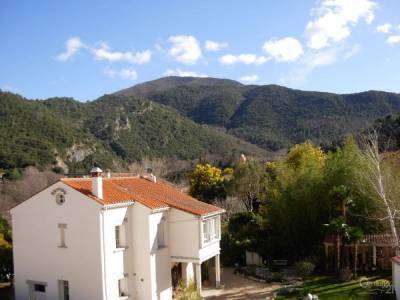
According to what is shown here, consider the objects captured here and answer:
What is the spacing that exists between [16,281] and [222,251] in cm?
1526

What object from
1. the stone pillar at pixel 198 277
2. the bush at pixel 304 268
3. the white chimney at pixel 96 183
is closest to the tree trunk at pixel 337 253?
the bush at pixel 304 268

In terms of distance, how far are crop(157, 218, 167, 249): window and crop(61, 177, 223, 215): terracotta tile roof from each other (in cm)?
101

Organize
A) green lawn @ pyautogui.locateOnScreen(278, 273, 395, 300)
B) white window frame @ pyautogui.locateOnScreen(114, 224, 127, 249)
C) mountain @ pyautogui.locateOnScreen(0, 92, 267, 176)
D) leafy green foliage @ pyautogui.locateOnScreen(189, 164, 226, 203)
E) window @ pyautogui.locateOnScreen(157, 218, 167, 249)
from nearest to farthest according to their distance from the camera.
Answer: white window frame @ pyautogui.locateOnScreen(114, 224, 127, 249) < green lawn @ pyautogui.locateOnScreen(278, 273, 395, 300) < window @ pyautogui.locateOnScreen(157, 218, 167, 249) < leafy green foliage @ pyautogui.locateOnScreen(189, 164, 226, 203) < mountain @ pyautogui.locateOnScreen(0, 92, 267, 176)

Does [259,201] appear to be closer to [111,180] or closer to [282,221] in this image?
[282,221]

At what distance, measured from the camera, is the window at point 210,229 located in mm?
26391

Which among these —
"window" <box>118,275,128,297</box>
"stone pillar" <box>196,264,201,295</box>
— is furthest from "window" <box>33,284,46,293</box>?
"stone pillar" <box>196,264,201,295</box>

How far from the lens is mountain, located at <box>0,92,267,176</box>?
2594 inches

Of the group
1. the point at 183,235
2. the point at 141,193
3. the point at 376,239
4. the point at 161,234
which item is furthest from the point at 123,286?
the point at 376,239

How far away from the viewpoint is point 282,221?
33875mm

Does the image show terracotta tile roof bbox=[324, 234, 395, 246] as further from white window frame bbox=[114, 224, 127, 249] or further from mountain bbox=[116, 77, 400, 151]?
mountain bbox=[116, 77, 400, 151]

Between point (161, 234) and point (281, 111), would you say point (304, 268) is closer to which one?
point (161, 234)

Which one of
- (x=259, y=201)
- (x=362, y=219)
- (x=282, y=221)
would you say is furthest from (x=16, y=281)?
(x=259, y=201)

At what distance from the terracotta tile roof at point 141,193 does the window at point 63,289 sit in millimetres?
4780

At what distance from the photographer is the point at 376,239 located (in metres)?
29.0
